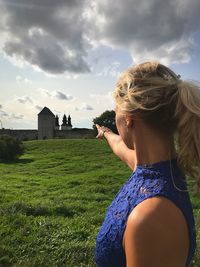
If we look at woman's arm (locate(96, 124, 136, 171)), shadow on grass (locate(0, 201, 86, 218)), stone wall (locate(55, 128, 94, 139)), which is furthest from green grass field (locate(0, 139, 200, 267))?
stone wall (locate(55, 128, 94, 139))

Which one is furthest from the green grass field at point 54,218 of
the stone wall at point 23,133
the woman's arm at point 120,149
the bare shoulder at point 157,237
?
the stone wall at point 23,133

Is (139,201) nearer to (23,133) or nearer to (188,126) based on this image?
(188,126)

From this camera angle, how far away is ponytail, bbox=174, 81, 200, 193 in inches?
80.4

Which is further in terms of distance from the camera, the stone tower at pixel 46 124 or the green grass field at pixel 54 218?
the stone tower at pixel 46 124

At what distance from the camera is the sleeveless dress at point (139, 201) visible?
201cm

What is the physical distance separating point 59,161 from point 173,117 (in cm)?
2298

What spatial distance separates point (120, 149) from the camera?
137 inches

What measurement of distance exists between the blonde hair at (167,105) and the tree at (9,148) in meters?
24.8

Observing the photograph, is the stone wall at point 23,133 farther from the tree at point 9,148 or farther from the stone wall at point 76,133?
the tree at point 9,148

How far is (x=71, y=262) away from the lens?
5852 mm

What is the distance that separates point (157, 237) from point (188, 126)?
54cm

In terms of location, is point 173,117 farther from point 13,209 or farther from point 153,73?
point 13,209

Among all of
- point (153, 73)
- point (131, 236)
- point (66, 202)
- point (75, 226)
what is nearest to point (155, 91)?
point (153, 73)

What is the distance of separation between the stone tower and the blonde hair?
68103 millimetres
